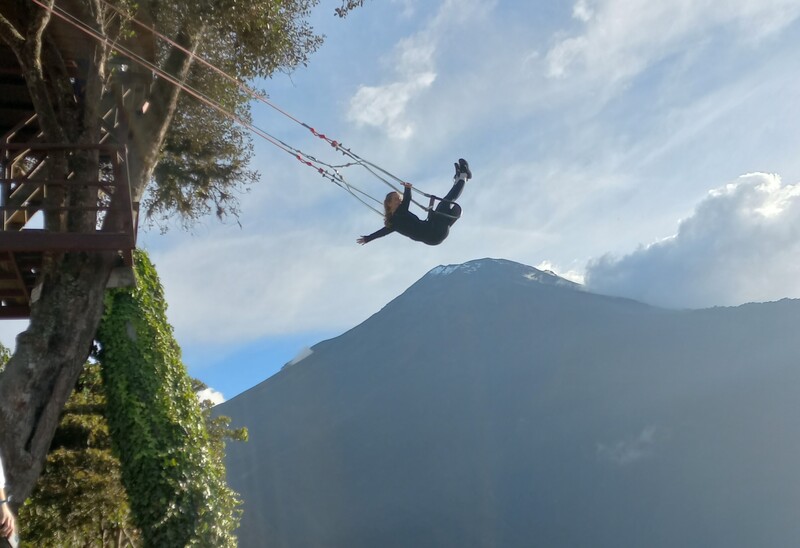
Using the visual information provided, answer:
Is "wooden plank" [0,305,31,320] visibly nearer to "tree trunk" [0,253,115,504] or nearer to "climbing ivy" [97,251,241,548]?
"tree trunk" [0,253,115,504]

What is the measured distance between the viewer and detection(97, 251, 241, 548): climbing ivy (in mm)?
7781

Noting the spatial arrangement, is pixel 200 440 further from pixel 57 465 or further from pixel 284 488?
pixel 284 488

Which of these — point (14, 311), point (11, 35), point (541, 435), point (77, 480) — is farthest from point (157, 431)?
point (541, 435)

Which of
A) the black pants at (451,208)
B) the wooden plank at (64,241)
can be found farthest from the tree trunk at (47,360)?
the black pants at (451,208)

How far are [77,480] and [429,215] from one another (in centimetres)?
898

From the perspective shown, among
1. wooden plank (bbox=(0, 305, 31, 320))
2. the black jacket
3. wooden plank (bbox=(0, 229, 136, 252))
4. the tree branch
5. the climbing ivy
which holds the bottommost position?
the climbing ivy

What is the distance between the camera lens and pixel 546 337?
181 m

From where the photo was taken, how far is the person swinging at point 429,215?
993cm

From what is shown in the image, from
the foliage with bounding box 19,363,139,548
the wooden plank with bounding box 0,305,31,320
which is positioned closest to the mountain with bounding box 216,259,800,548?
the foliage with bounding box 19,363,139,548

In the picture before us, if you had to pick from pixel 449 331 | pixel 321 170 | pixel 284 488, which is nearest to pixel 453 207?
pixel 321 170

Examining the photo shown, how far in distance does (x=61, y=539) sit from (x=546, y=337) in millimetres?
170823

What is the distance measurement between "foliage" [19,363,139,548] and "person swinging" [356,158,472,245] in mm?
6965

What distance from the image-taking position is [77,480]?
14.0 meters

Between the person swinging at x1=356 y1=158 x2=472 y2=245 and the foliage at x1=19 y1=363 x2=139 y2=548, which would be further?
the foliage at x1=19 y1=363 x2=139 y2=548
